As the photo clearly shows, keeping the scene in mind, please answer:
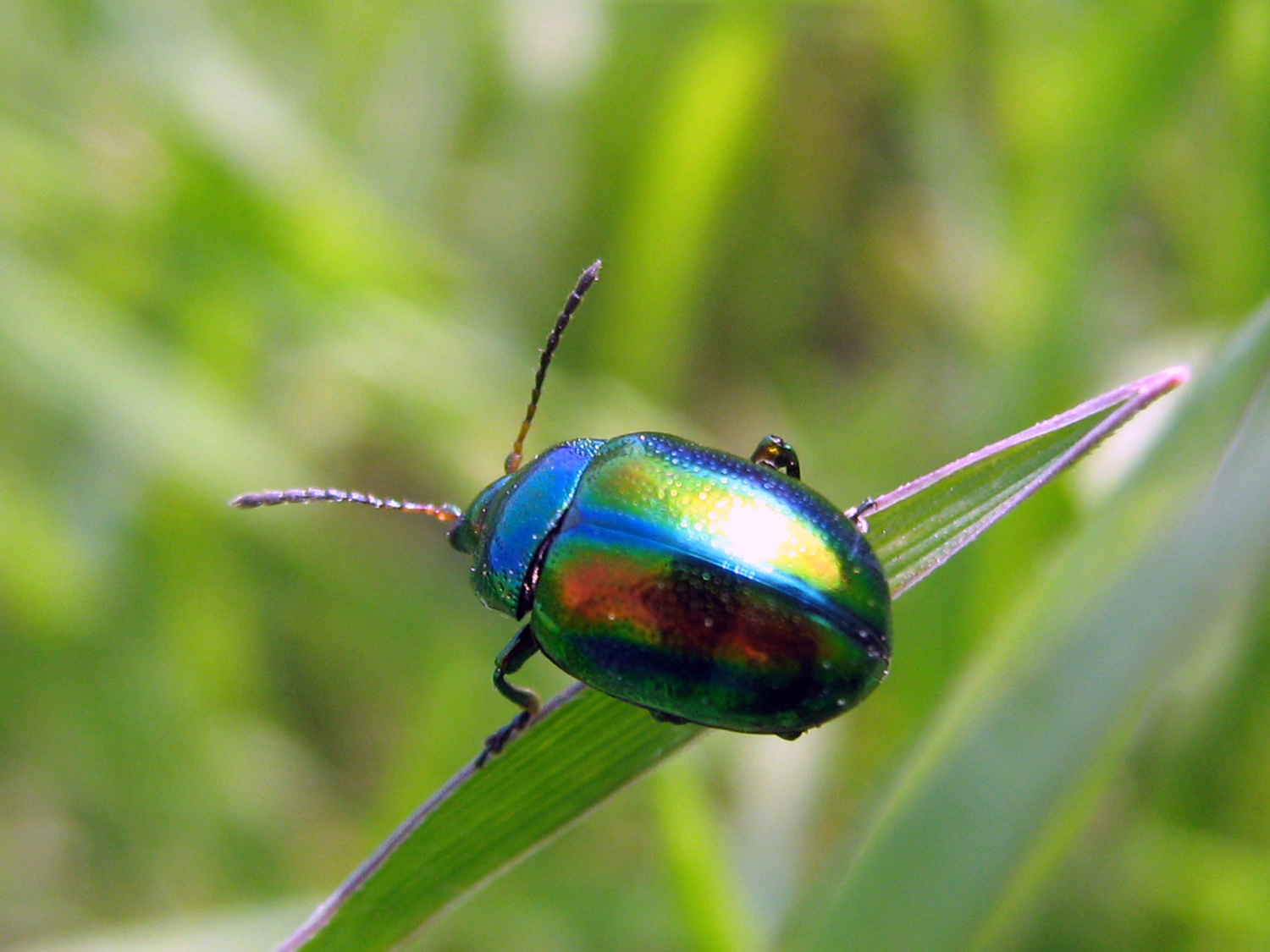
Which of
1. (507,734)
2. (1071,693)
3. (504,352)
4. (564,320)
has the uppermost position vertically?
(504,352)

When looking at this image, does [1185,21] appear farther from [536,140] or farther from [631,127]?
[536,140]

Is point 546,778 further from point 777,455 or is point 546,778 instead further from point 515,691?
point 777,455

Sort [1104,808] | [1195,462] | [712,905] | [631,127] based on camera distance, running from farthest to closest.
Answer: [631,127], [1104,808], [712,905], [1195,462]

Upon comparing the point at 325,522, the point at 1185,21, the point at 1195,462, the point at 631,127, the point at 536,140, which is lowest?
the point at 1195,462

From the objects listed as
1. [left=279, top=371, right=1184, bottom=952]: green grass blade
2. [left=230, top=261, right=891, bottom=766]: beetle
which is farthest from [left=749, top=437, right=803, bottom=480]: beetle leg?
[left=279, top=371, right=1184, bottom=952]: green grass blade

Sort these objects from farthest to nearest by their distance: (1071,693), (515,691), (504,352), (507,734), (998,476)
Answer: (504,352), (515,691), (507,734), (1071,693), (998,476)

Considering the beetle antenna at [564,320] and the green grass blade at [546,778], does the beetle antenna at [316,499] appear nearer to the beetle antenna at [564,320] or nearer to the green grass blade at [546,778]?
the beetle antenna at [564,320]

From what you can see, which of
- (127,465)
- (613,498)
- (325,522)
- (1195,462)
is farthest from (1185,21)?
(127,465)

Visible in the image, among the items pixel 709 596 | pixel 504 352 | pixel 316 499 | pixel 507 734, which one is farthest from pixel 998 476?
pixel 504 352
